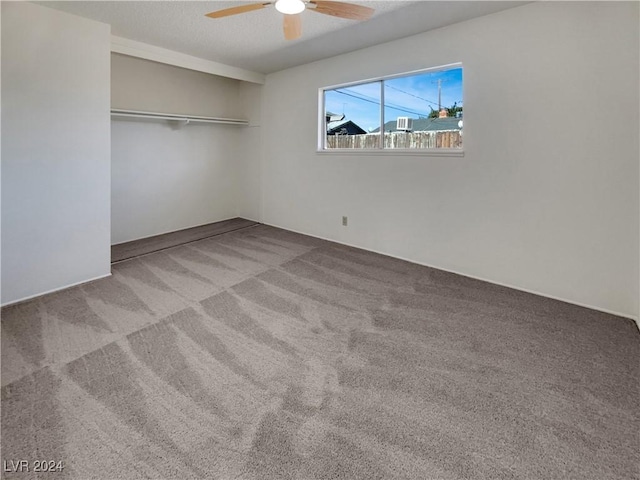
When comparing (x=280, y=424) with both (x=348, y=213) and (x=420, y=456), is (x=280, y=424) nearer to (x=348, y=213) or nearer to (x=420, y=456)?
(x=420, y=456)

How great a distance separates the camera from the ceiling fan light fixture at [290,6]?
2.22 m

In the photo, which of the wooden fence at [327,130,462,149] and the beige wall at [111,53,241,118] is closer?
the wooden fence at [327,130,462,149]

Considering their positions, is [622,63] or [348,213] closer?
[622,63]

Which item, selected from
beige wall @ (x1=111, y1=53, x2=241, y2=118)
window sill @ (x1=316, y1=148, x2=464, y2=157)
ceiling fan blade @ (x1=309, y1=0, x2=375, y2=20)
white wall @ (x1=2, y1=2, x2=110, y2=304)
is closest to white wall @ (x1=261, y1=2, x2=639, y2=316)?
window sill @ (x1=316, y1=148, x2=464, y2=157)

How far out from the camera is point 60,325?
A: 237 cm

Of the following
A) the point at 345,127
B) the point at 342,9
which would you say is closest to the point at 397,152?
the point at 345,127

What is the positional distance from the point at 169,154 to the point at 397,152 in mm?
3485

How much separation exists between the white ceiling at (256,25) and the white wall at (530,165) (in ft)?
0.89

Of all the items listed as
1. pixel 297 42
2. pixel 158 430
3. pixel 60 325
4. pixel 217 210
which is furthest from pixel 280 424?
pixel 217 210

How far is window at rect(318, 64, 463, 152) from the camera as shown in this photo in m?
3.44

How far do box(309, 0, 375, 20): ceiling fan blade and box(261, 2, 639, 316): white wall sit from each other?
1.33 metres

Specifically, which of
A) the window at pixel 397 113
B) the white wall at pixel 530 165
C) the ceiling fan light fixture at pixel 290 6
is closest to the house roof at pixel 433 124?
the window at pixel 397 113

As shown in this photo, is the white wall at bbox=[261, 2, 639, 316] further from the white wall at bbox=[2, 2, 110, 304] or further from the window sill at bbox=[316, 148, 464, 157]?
the white wall at bbox=[2, 2, 110, 304]

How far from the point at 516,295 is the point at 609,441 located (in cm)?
165
